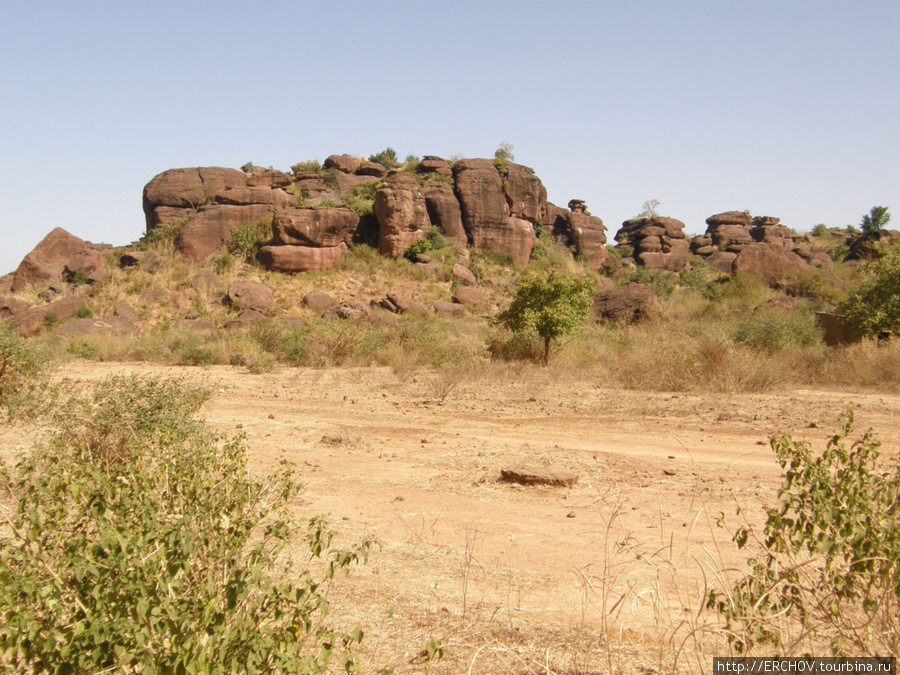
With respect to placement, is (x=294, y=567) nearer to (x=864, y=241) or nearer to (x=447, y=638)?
(x=447, y=638)

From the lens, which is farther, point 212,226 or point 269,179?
point 269,179

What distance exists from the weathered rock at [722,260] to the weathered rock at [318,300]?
26.2m

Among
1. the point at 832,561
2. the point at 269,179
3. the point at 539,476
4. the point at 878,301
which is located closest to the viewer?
the point at 832,561

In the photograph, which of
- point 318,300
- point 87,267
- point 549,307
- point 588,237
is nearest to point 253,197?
point 87,267

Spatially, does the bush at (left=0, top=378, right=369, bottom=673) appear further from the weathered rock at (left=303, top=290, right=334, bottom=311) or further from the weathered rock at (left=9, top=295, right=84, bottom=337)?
the weathered rock at (left=303, top=290, right=334, bottom=311)

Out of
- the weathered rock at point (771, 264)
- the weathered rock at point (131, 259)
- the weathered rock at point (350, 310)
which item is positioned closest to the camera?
the weathered rock at point (350, 310)

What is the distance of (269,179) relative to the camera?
106ft

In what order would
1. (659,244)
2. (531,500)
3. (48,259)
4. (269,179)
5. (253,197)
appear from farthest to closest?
(659,244) < (269,179) < (253,197) < (48,259) < (531,500)

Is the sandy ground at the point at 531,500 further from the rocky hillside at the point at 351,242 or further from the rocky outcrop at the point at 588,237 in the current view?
the rocky outcrop at the point at 588,237

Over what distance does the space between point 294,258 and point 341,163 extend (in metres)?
11.6

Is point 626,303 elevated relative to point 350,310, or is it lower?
elevated

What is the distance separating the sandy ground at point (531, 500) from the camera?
3152mm

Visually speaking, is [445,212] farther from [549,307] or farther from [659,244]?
[549,307]

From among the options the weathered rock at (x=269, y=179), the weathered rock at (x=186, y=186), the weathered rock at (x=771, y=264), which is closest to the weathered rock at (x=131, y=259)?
the weathered rock at (x=186, y=186)
